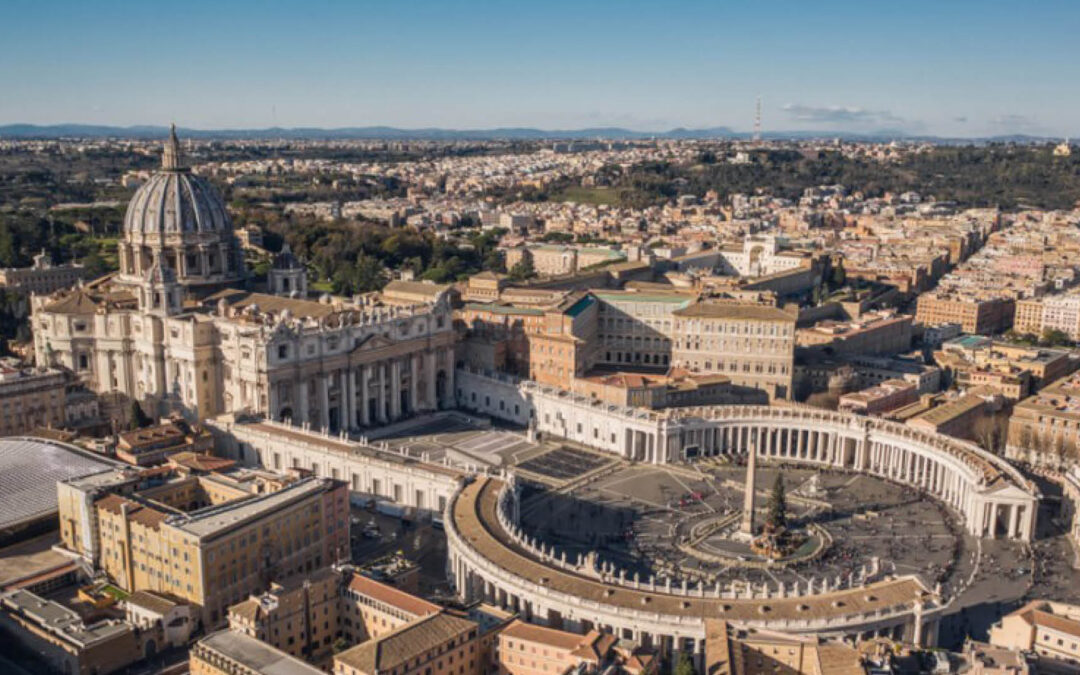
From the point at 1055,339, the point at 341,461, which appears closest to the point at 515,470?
the point at 341,461

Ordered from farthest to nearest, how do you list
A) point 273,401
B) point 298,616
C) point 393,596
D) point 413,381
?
1. point 413,381
2. point 273,401
3. point 393,596
4. point 298,616

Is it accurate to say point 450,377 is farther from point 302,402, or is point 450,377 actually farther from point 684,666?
point 684,666

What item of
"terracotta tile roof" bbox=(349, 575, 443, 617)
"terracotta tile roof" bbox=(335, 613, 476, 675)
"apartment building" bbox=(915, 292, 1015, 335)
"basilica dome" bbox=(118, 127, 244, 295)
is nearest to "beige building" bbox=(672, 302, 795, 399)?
"apartment building" bbox=(915, 292, 1015, 335)

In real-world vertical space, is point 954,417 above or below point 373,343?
below

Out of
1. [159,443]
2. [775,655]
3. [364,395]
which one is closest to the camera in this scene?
[775,655]

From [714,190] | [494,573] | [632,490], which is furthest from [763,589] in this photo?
[714,190]

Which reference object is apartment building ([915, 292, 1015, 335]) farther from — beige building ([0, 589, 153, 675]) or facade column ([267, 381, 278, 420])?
beige building ([0, 589, 153, 675])
